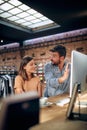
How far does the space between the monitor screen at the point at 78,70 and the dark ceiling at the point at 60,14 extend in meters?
3.34

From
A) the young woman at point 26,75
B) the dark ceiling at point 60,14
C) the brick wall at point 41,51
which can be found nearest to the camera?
the young woman at point 26,75

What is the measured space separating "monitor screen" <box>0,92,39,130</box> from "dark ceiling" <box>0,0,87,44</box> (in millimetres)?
4716

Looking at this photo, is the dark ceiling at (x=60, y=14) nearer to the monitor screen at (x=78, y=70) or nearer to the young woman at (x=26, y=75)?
the young woman at (x=26, y=75)

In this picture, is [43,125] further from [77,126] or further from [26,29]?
[26,29]

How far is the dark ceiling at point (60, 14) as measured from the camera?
5.02 m

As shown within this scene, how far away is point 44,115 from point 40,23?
6193mm

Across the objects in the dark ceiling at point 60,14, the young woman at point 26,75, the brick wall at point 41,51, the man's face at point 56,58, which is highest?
the dark ceiling at point 60,14

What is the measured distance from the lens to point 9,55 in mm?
10273

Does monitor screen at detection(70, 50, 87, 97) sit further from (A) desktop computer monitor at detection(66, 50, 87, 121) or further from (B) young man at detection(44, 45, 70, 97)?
(B) young man at detection(44, 45, 70, 97)

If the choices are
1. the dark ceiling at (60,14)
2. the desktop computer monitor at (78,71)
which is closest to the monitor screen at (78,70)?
the desktop computer monitor at (78,71)

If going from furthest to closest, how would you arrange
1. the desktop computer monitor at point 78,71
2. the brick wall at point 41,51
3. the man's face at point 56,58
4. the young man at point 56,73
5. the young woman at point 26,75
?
the brick wall at point 41,51
the man's face at point 56,58
the young man at point 56,73
the young woman at point 26,75
the desktop computer monitor at point 78,71

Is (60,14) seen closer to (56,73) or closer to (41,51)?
(56,73)

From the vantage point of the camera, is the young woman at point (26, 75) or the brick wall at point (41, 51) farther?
the brick wall at point (41, 51)

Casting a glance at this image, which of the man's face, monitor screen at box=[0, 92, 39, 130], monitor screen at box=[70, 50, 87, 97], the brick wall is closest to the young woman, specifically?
the man's face
